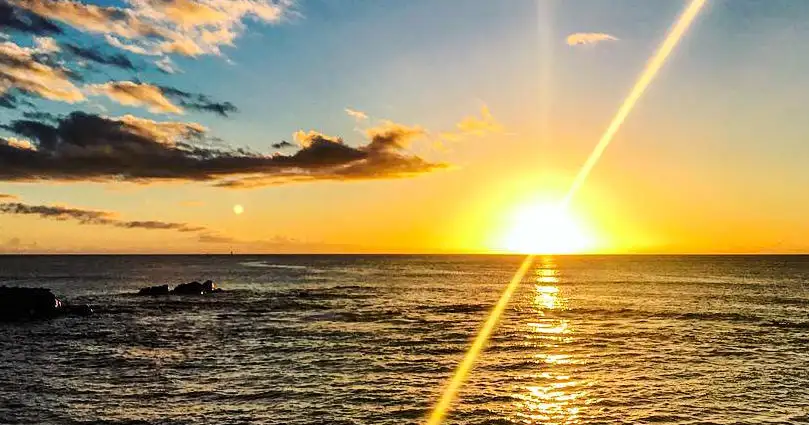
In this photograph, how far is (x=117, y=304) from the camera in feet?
273

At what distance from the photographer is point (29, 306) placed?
225 ft

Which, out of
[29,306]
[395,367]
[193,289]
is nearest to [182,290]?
[193,289]

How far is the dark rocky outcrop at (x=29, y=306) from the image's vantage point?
66938 millimetres

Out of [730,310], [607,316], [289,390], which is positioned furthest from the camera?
[730,310]

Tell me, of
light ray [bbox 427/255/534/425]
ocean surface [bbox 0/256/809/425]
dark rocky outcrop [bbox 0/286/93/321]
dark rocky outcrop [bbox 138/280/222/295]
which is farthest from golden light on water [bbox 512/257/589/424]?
dark rocky outcrop [bbox 138/280/222/295]

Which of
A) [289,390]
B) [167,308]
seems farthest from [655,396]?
[167,308]

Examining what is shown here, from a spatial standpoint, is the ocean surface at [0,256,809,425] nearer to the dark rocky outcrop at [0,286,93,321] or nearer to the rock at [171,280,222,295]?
the dark rocky outcrop at [0,286,93,321]

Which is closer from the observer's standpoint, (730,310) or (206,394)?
(206,394)

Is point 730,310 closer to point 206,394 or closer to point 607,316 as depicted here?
point 607,316

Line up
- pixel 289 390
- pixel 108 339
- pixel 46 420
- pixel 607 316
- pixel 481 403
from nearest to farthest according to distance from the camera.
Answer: pixel 46 420, pixel 481 403, pixel 289 390, pixel 108 339, pixel 607 316

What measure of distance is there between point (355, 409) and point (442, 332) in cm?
2755

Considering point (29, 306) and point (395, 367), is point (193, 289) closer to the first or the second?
point (29, 306)

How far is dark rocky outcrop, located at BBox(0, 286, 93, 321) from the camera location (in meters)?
66.9

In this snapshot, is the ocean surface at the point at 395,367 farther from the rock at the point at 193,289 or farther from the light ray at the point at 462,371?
the rock at the point at 193,289
